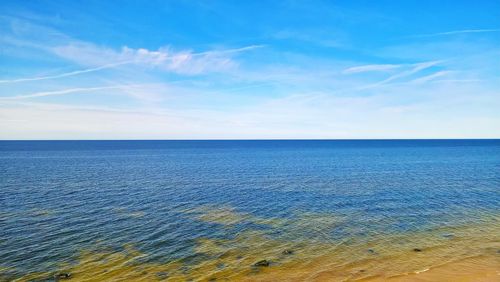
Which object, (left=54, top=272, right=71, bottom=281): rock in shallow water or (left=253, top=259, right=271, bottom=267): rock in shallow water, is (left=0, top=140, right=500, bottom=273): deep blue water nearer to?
(left=54, top=272, right=71, bottom=281): rock in shallow water

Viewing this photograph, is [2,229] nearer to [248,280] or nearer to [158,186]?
[248,280]

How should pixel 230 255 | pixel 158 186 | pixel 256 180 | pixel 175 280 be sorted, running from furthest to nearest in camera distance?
1. pixel 256 180
2. pixel 158 186
3. pixel 230 255
4. pixel 175 280

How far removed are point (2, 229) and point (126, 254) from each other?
51.5 ft

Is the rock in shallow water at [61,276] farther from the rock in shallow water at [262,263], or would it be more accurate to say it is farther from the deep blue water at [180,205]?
the rock in shallow water at [262,263]

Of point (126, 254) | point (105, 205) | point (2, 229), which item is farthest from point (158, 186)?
point (126, 254)

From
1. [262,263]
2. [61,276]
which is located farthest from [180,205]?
[61,276]

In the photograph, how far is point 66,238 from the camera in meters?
31.3

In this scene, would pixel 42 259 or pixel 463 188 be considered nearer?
pixel 42 259

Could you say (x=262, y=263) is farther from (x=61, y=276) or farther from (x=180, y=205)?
(x=180, y=205)

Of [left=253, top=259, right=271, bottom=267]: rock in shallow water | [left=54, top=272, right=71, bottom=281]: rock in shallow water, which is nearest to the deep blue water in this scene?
[left=54, top=272, right=71, bottom=281]: rock in shallow water

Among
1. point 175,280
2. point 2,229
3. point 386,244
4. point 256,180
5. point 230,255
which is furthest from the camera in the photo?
point 256,180

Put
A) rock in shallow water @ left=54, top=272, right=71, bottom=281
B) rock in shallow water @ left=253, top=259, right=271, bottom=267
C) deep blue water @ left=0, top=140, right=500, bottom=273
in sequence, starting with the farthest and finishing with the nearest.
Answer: deep blue water @ left=0, top=140, right=500, bottom=273 < rock in shallow water @ left=253, top=259, right=271, bottom=267 < rock in shallow water @ left=54, top=272, right=71, bottom=281

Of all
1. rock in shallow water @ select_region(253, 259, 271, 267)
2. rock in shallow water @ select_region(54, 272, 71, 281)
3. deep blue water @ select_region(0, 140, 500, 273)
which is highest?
deep blue water @ select_region(0, 140, 500, 273)

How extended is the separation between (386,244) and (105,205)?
3509cm
